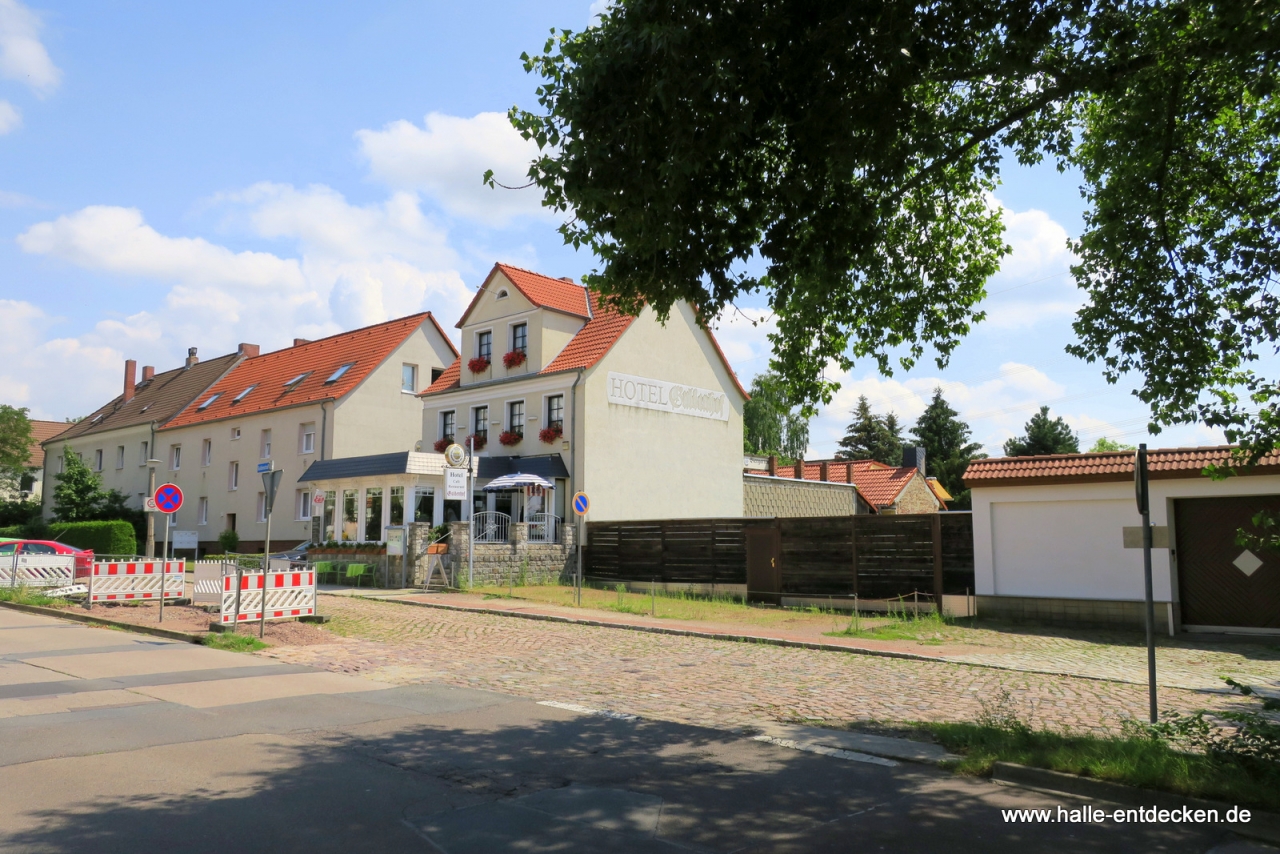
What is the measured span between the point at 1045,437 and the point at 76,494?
60.2 m

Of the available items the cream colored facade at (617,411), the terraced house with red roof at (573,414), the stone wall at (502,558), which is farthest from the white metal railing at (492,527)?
the cream colored facade at (617,411)

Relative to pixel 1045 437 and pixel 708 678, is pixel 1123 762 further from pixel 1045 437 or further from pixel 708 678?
pixel 1045 437

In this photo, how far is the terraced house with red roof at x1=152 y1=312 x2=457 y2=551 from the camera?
4100 centimetres

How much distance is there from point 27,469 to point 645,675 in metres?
70.5

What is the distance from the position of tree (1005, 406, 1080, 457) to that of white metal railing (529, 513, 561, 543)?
44.2 m

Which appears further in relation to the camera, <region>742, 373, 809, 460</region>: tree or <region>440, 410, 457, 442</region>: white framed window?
<region>742, 373, 809, 460</region>: tree

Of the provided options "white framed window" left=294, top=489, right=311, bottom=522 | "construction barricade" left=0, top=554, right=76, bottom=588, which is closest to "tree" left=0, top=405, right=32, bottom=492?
"white framed window" left=294, top=489, right=311, bottom=522

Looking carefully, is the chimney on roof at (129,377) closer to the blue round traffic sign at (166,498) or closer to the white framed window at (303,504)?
the white framed window at (303,504)

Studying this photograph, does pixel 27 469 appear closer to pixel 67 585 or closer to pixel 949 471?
pixel 67 585

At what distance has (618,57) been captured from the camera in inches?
308

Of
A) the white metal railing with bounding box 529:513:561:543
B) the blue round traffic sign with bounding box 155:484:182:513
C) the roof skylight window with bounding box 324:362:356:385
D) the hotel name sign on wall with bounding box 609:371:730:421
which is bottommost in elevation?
the white metal railing with bounding box 529:513:561:543

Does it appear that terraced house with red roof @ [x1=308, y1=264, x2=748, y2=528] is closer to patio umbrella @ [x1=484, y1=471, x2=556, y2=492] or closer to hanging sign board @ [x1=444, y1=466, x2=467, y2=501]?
patio umbrella @ [x1=484, y1=471, x2=556, y2=492]

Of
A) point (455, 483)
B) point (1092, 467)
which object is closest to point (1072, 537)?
point (1092, 467)

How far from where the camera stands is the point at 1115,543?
60.2ft
